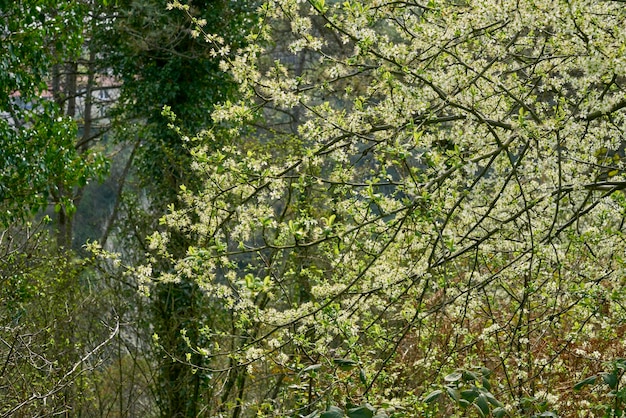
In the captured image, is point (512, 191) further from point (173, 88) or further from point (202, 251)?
point (173, 88)

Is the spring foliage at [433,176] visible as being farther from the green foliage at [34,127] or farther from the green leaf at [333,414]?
the green foliage at [34,127]

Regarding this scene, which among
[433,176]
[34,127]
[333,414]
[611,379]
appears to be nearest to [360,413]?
[333,414]

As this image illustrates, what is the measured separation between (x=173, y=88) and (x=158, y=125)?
0.50 metres

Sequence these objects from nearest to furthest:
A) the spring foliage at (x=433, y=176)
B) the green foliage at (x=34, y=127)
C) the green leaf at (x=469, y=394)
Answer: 1. the green leaf at (x=469, y=394)
2. the spring foliage at (x=433, y=176)
3. the green foliage at (x=34, y=127)

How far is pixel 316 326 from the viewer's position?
10.3 ft

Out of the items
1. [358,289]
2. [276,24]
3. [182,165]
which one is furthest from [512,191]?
[276,24]

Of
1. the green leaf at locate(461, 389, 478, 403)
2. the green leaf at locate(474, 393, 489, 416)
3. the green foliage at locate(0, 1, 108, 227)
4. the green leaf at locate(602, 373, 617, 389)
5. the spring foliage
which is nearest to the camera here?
the green leaf at locate(474, 393, 489, 416)

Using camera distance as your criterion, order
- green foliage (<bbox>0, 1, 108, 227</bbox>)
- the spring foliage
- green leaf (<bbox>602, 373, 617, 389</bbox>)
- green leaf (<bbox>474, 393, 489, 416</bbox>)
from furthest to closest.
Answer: green foliage (<bbox>0, 1, 108, 227</bbox>) < the spring foliage < green leaf (<bbox>602, 373, 617, 389</bbox>) < green leaf (<bbox>474, 393, 489, 416</bbox>)

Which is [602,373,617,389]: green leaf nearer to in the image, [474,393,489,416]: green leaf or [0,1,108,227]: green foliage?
[474,393,489,416]: green leaf

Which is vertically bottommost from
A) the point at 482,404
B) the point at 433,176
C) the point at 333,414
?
the point at 333,414

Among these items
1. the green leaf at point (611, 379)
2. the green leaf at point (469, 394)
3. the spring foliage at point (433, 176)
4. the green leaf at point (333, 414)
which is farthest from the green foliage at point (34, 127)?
the green leaf at point (611, 379)

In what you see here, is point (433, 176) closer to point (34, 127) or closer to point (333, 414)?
point (333, 414)

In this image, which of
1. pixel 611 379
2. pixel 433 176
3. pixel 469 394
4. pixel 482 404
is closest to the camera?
pixel 482 404

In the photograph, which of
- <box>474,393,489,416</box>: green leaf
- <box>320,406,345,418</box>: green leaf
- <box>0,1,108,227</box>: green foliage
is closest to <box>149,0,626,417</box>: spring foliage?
<box>320,406,345,418</box>: green leaf
